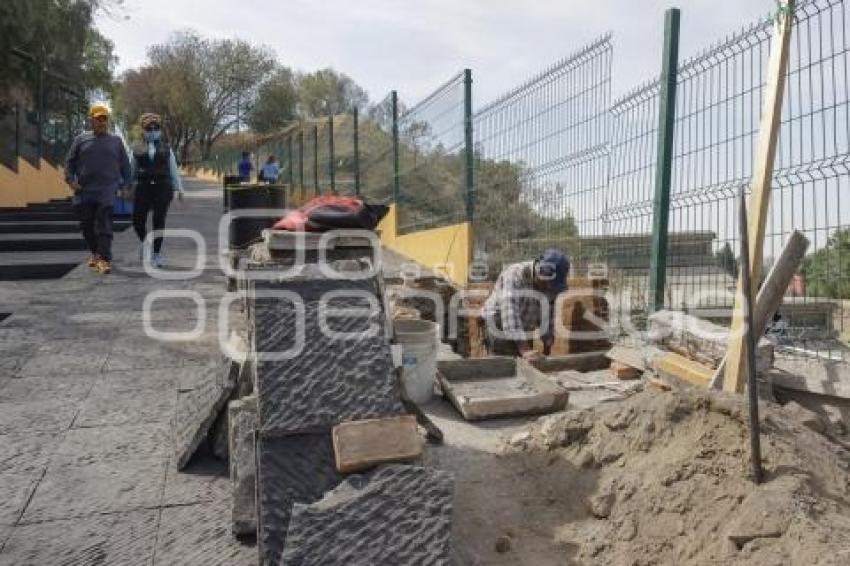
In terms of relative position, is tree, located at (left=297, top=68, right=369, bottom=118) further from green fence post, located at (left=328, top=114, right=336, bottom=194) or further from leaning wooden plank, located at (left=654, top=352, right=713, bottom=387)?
leaning wooden plank, located at (left=654, top=352, right=713, bottom=387)

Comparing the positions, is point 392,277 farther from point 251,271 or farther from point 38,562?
point 38,562

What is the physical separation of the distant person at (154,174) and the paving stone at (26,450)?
4784 mm

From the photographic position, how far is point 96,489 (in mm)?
3041

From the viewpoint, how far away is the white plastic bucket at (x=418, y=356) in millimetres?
4039

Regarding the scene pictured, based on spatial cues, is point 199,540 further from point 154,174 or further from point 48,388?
point 154,174

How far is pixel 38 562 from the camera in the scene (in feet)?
8.29

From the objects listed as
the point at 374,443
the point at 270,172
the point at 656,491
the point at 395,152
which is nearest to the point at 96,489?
the point at 374,443

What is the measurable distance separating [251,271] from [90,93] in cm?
2174

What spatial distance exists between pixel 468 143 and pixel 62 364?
15.3ft

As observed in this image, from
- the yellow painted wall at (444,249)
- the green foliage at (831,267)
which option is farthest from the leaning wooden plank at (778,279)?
the yellow painted wall at (444,249)

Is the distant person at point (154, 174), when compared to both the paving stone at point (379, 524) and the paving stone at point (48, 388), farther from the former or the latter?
the paving stone at point (379, 524)

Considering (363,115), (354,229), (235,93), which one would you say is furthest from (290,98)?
(354,229)

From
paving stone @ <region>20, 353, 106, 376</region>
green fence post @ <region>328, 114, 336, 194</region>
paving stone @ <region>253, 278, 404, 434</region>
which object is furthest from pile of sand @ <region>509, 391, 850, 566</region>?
green fence post @ <region>328, 114, 336, 194</region>

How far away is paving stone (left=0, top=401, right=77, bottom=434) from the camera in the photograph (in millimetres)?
3682
